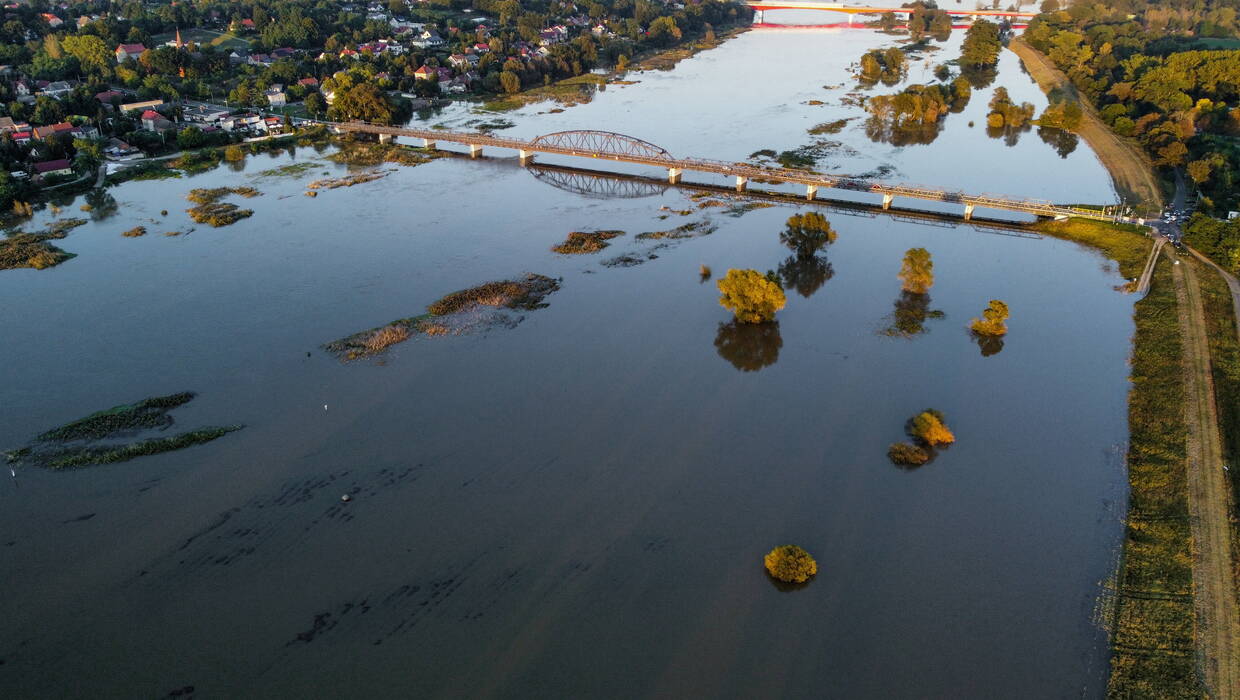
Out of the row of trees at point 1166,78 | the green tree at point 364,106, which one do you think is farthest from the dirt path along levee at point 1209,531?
the green tree at point 364,106

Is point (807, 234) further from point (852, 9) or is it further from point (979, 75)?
point (852, 9)

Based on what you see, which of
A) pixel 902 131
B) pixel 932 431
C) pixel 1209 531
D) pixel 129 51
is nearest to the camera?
pixel 1209 531

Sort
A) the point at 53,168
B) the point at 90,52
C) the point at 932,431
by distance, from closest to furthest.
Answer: the point at 932,431 → the point at 53,168 → the point at 90,52

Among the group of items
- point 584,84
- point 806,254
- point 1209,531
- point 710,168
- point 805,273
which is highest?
point 584,84

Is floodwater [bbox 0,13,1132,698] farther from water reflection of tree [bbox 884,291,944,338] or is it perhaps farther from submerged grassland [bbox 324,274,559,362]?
submerged grassland [bbox 324,274,559,362]

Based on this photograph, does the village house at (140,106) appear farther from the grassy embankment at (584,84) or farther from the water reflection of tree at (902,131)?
the water reflection of tree at (902,131)

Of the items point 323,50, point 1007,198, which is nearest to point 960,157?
point 1007,198

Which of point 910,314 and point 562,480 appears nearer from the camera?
point 562,480

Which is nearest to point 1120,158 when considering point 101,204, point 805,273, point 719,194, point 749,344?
point 719,194
